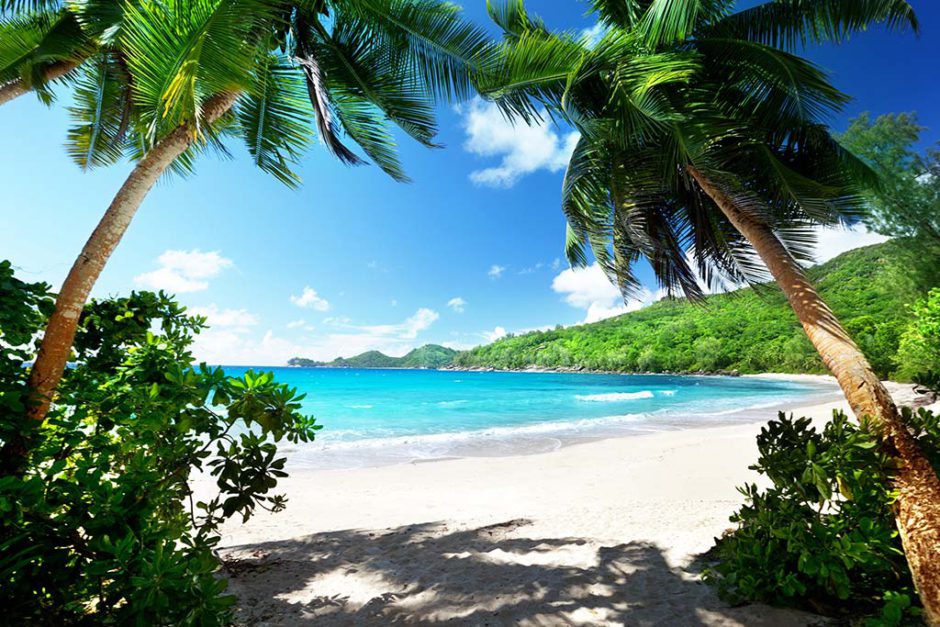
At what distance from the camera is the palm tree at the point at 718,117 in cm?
404

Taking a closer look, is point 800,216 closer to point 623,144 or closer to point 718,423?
point 623,144

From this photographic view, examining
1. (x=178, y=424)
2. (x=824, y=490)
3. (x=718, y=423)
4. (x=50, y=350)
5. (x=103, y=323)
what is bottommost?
(x=718, y=423)

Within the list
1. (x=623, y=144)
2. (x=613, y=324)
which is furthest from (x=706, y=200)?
(x=613, y=324)

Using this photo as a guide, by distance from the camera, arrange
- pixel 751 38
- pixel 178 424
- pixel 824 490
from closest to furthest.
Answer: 1. pixel 178 424
2. pixel 824 490
3. pixel 751 38

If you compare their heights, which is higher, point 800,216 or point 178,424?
point 800,216

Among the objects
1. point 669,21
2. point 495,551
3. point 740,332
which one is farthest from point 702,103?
point 740,332

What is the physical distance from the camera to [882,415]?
3004mm

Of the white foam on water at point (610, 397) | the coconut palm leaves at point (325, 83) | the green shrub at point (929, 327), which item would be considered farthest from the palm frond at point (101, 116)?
the white foam on water at point (610, 397)

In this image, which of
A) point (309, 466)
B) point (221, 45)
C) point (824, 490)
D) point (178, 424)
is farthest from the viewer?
point (309, 466)

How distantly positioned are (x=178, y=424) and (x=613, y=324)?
125 metres

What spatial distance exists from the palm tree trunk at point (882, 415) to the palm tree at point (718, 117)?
0.02 metres

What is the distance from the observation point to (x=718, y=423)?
18.5 meters

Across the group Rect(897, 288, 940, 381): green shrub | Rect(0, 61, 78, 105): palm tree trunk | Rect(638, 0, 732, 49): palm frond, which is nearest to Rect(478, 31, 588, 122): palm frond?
Rect(638, 0, 732, 49): palm frond

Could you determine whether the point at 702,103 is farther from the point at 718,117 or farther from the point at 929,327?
the point at 929,327
